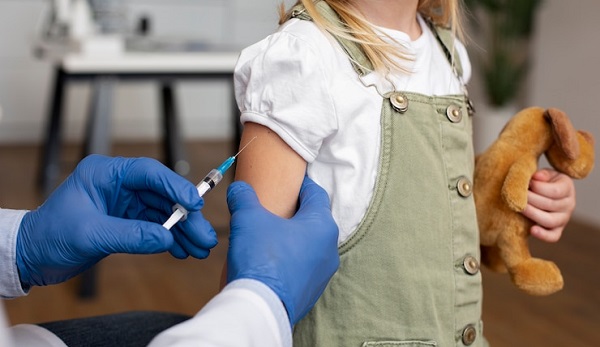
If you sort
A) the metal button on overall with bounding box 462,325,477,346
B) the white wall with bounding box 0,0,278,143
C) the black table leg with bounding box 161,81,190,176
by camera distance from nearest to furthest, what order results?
the metal button on overall with bounding box 462,325,477,346 → the black table leg with bounding box 161,81,190,176 → the white wall with bounding box 0,0,278,143

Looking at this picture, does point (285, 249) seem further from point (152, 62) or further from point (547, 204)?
point (152, 62)

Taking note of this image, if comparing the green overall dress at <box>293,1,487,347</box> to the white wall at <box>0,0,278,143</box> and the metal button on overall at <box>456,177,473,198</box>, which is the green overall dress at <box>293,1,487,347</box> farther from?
the white wall at <box>0,0,278,143</box>

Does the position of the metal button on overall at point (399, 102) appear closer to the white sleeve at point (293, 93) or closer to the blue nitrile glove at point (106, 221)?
the white sleeve at point (293, 93)

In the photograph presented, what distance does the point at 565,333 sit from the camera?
244 centimetres

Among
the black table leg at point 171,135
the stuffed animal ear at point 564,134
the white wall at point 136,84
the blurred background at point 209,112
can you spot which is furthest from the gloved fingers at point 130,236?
the white wall at point 136,84

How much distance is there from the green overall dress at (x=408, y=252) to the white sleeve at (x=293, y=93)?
67 millimetres

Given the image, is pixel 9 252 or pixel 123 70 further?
pixel 123 70

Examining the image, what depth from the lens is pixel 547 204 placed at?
3.79 feet

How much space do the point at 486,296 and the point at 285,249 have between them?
82.6 inches

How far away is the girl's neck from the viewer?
3.46ft

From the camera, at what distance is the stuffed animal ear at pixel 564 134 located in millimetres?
1150

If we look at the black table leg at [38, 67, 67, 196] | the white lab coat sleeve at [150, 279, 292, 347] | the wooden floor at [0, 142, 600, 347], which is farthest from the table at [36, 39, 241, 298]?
the white lab coat sleeve at [150, 279, 292, 347]

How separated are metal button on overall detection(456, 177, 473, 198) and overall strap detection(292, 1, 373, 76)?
19cm

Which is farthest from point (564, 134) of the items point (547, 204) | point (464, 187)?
point (464, 187)
